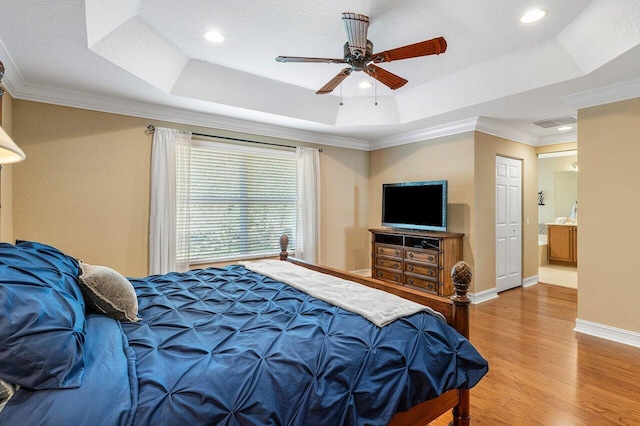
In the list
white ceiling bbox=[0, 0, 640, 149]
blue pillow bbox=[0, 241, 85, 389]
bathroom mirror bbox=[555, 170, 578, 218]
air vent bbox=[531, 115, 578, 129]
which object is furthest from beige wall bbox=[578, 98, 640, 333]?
bathroom mirror bbox=[555, 170, 578, 218]

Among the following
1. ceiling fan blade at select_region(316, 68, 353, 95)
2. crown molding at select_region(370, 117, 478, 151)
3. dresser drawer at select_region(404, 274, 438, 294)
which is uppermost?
crown molding at select_region(370, 117, 478, 151)

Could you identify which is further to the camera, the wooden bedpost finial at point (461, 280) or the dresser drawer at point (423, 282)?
the dresser drawer at point (423, 282)

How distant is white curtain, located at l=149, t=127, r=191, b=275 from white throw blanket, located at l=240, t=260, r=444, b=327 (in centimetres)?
174

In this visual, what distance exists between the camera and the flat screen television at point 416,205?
4.56 m

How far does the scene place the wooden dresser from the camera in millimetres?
4352

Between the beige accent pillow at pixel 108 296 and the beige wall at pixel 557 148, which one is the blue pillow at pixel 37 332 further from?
the beige wall at pixel 557 148

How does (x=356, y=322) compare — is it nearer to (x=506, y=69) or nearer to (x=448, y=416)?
(x=448, y=416)

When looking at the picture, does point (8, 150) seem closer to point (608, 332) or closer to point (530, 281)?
point (608, 332)

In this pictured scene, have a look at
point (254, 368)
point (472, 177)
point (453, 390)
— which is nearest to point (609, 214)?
point (472, 177)

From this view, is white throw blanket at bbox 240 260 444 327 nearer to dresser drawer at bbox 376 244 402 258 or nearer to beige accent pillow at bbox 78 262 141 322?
beige accent pillow at bbox 78 262 141 322

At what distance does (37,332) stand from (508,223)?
5613 millimetres

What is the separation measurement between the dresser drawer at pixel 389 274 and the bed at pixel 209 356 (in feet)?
9.69

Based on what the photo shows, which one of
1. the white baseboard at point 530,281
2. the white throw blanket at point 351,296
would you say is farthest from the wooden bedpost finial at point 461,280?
the white baseboard at point 530,281

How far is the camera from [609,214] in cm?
332
